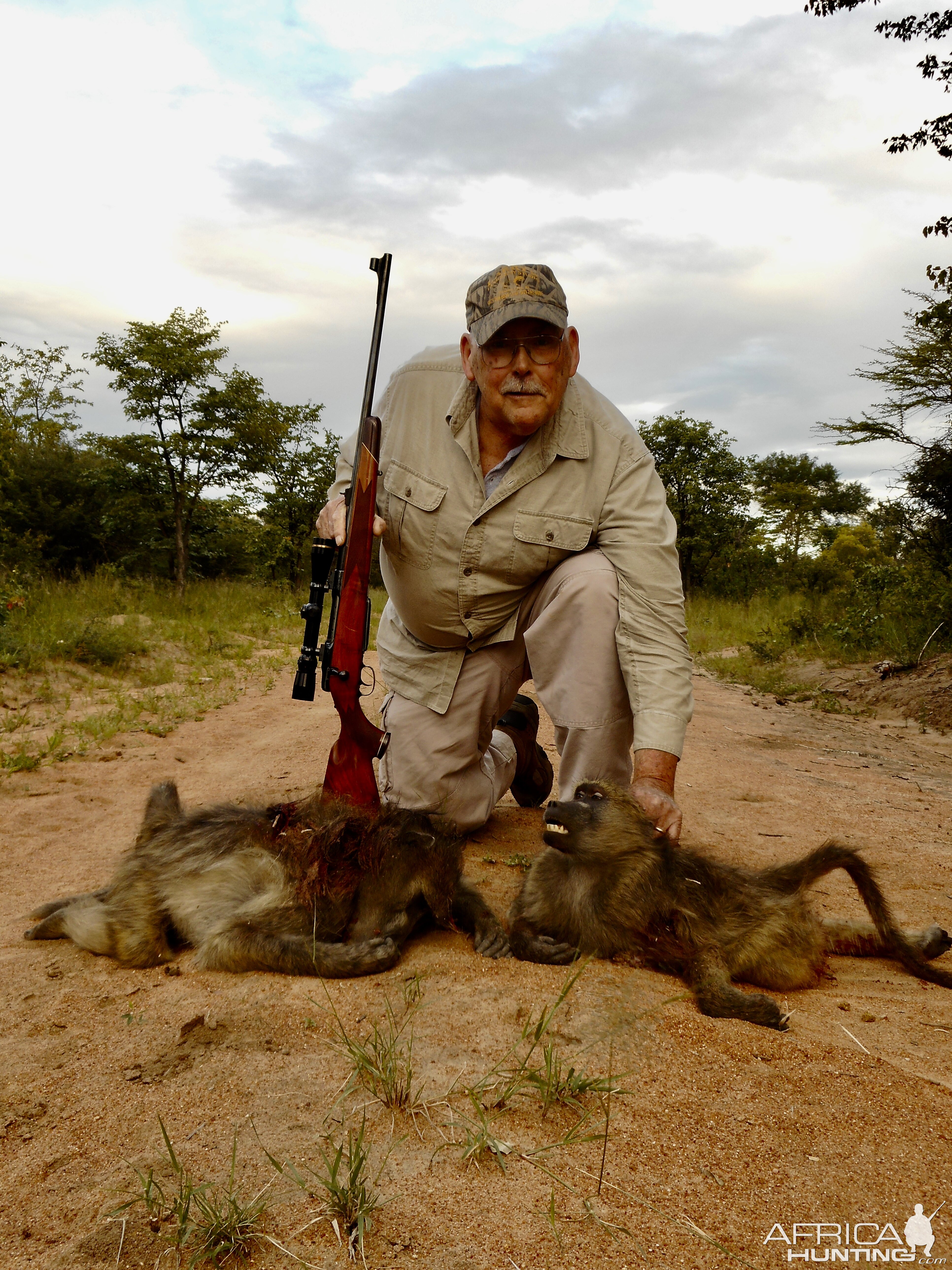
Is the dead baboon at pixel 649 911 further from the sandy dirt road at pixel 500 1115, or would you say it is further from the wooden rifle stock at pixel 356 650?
the wooden rifle stock at pixel 356 650

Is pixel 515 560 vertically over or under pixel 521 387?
under

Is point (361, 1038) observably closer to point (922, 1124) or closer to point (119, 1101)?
point (119, 1101)

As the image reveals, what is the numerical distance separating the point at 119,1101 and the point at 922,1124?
166 cm

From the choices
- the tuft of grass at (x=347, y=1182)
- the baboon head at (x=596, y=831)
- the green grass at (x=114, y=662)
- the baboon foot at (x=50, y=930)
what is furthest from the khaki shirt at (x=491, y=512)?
the green grass at (x=114, y=662)

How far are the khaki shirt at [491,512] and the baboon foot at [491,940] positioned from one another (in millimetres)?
1331

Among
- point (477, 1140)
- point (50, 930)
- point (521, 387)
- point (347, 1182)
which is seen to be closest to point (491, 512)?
point (521, 387)

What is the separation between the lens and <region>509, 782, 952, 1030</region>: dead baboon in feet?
8.46

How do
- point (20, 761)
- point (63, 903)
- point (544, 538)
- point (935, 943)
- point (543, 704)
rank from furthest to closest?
point (20, 761) < point (543, 704) < point (544, 538) < point (63, 903) < point (935, 943)

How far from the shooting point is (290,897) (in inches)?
107

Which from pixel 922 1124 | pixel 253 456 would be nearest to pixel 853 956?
pixel 922 1124

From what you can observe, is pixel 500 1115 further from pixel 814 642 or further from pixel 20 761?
pixel 814 642

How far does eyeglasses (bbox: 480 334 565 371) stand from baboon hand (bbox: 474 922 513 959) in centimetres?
212

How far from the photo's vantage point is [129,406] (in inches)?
697

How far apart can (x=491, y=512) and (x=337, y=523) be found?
635mm
